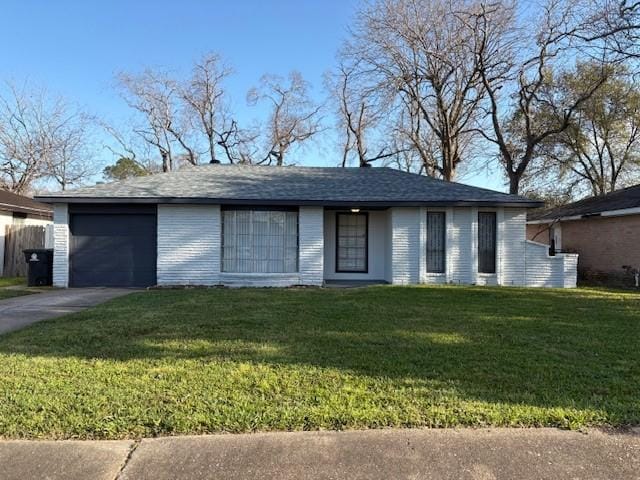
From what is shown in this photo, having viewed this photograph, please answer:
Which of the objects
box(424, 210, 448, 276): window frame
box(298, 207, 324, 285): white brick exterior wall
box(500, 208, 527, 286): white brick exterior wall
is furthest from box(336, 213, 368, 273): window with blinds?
box(500, 208, 527, 286): white brick exterior wall

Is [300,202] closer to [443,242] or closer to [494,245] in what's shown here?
[443,242]

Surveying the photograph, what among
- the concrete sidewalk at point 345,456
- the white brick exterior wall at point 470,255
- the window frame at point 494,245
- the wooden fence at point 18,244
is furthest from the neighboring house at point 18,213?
the concrete sidewalk at point 345,456

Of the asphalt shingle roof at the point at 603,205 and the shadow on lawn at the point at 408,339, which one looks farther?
the asphalt shingle roof at the point at 603,205

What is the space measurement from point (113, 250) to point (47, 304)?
389 centimetres

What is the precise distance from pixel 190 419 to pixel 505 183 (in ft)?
107

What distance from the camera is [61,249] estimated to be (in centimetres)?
1352

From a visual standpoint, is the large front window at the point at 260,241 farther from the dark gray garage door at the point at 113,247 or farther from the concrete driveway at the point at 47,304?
the concrete driveway at the point at 47,304

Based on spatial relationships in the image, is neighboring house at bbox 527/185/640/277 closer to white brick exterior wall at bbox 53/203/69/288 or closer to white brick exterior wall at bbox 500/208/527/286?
white brick exterior wall at bbox 500/208/527/286

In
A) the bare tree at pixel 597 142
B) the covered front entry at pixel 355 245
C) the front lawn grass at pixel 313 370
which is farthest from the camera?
the bare tree at pixel 597 142

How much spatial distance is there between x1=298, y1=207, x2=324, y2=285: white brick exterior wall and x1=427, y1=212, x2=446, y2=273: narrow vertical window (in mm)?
3101

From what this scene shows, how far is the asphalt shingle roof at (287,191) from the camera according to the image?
44.1ft

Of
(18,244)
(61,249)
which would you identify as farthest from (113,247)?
(18,244)

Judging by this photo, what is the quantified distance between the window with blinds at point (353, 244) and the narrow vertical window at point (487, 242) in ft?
11.1

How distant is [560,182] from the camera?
32.6 meters
